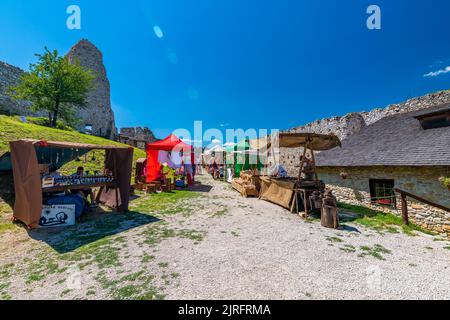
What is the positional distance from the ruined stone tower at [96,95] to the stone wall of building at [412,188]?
146 feet

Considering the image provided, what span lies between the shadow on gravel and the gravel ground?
29cm

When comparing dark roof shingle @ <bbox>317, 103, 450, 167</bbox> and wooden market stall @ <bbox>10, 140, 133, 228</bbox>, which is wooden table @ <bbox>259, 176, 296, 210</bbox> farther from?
wooden market stall @ <bbox>10, 140, 133, 228</bbox>

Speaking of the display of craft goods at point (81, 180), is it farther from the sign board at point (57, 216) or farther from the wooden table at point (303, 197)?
the wooden table at point (303, 197)

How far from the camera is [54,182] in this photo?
236 inches

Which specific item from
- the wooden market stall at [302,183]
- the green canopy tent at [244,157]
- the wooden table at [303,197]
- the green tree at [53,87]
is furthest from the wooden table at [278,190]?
the green tree at [53,87]

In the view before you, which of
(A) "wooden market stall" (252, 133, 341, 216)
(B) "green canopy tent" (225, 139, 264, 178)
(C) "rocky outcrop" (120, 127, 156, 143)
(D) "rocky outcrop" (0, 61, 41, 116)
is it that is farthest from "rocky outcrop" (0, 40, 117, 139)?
(A) "wooden market stall" (252, 133, 341, 216)

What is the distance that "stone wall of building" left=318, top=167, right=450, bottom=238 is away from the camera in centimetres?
654

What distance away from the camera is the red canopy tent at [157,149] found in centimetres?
1251

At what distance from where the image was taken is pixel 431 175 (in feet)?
23.0

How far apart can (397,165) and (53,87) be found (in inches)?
1384

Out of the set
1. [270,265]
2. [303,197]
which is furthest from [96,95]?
[270,265]
